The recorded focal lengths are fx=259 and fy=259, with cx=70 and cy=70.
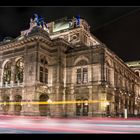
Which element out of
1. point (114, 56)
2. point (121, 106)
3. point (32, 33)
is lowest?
point (121, 106)

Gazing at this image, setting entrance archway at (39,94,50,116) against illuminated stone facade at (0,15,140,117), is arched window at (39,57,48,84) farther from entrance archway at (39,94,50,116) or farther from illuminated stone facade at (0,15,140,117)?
entrance archway at (39,94,50,116)

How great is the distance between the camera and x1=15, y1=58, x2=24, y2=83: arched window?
45.7 m

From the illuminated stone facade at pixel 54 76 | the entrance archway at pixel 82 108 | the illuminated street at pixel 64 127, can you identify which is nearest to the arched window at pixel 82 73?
the illuminated stone facade at pixel 54 76

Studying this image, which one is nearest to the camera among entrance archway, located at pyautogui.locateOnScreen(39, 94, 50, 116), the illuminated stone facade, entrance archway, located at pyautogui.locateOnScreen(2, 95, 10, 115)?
the illuminated stone facade

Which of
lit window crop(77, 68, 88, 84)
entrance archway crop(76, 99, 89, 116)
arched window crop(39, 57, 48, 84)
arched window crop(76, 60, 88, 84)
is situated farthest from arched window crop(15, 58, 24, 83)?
entrance archway crop(76, 99, 89, 116)

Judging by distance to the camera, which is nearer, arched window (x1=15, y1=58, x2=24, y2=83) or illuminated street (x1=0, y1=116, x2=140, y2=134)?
illuminated street (x1=0, y1=116, x2=140, y2=134)

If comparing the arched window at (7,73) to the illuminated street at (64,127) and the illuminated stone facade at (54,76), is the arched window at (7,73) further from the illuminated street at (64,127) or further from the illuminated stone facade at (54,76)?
the illuminated street at (64,127)

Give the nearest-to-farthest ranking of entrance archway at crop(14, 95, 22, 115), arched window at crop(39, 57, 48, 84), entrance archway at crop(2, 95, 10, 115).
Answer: arched window at crop(39, 57, 48, 84), entrance archway at crop(14, 95, 22, 115), entrance archway at crop(2, 95, 10, 115)
